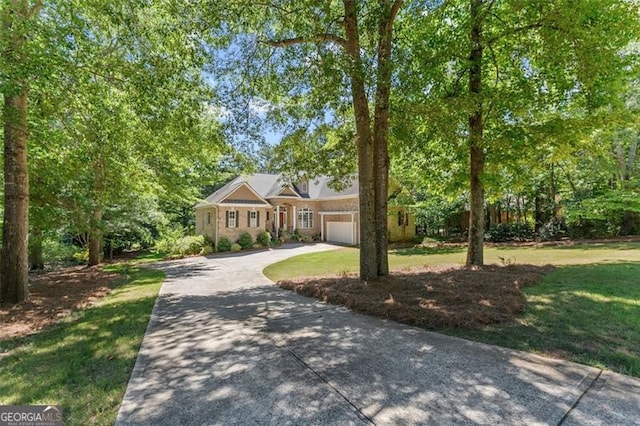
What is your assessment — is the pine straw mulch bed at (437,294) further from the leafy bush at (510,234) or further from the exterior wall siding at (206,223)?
the exterior wall siding at (206,223)

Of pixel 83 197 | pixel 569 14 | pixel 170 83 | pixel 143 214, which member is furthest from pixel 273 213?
pixel 569 14

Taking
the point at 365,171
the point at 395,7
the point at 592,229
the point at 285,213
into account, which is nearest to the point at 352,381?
the point at 365,171

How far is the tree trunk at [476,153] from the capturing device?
9210mm

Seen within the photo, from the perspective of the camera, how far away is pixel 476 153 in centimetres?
1030

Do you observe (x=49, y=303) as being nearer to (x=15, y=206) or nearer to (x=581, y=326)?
(x=15, y=206)

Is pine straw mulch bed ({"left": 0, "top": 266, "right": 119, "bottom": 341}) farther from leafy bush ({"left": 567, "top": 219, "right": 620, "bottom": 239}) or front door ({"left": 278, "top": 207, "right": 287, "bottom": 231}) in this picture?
leafy bush ({"left": 567, "top": 219, "right": 620, "bottom": 239})

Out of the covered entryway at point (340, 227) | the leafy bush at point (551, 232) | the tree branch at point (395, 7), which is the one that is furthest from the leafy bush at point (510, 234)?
the tree branch at point (395, 7)

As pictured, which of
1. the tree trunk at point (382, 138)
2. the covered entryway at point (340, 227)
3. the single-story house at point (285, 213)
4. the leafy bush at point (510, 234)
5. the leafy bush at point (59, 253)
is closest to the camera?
the tree trunk at point (382, 138)

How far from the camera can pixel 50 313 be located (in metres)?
7.35

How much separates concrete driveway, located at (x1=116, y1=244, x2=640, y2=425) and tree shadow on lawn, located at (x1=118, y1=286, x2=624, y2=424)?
0.01m

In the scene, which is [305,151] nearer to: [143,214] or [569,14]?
[569,14]

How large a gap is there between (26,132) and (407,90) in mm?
9014

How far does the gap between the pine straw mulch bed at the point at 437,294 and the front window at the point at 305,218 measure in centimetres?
1799

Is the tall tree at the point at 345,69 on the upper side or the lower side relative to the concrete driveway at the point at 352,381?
upper
